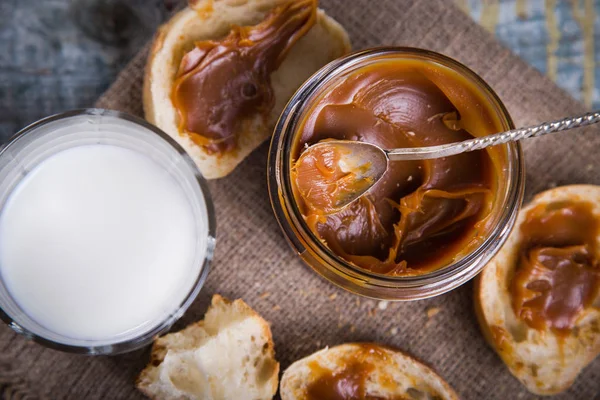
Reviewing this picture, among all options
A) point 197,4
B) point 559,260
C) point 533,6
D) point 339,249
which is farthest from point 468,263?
point 533,6

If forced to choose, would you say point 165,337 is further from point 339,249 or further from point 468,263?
point 468,263

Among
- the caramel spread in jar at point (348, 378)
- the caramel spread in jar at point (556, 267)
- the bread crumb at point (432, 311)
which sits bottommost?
the caramel spread in jar at point (348, 378)

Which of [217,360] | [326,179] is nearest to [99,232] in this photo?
[217,360]

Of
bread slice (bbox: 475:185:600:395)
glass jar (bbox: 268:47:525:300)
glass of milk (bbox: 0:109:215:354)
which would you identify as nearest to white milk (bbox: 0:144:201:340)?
glass of milk (bbox: 0:109:215:354)

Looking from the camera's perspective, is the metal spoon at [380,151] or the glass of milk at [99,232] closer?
the metal spoon at [380,151]

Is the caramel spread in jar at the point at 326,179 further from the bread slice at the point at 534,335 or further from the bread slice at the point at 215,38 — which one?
the bread slice at the point at 534,335

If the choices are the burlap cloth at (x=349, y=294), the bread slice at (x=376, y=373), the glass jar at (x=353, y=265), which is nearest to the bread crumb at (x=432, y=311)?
the burlap cloth at (x=349, y=294)

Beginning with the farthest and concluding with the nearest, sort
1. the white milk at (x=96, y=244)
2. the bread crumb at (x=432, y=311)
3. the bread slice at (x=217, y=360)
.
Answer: the bread crumb at (x=432, y=311) < the bread slice at (x=217, y=360) < the white milk at (x=96, y=244)
